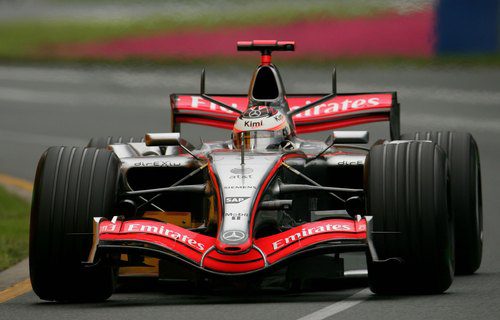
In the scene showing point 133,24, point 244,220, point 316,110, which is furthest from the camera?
point 133,24

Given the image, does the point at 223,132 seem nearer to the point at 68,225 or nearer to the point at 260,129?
the point at 260,129

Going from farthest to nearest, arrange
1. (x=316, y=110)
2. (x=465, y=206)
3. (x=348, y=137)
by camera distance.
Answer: (x=316, y=110) < (x=465, y=206) < (x=348, y=137)

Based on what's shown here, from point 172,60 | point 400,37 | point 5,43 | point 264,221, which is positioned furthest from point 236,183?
point 5,43

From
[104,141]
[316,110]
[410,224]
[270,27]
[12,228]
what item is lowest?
[12,228]

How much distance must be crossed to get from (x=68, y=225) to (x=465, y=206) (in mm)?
3522

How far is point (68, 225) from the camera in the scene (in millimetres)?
12047

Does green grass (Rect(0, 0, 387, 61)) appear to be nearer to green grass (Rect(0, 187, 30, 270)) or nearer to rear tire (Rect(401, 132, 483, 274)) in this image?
green grass (Rect(0, 187, 30, 270))

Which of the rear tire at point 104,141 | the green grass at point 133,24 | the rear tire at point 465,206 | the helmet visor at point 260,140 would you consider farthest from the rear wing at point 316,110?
the green grass at point 133,24

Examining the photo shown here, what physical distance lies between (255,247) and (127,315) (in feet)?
3.36

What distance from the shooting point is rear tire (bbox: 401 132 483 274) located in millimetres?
13789

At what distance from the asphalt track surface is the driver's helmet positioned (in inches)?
49.8

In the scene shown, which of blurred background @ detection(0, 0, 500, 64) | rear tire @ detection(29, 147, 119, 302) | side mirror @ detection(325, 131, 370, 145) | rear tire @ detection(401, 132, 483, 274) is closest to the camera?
rear tire @ detection(29, 147, 119, 302)

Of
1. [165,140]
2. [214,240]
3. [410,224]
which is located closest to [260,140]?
[165,140]

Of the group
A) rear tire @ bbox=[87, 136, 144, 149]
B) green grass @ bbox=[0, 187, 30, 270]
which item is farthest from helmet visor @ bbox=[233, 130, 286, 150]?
green grass @ bbox=[0, 187, 30, 270]
